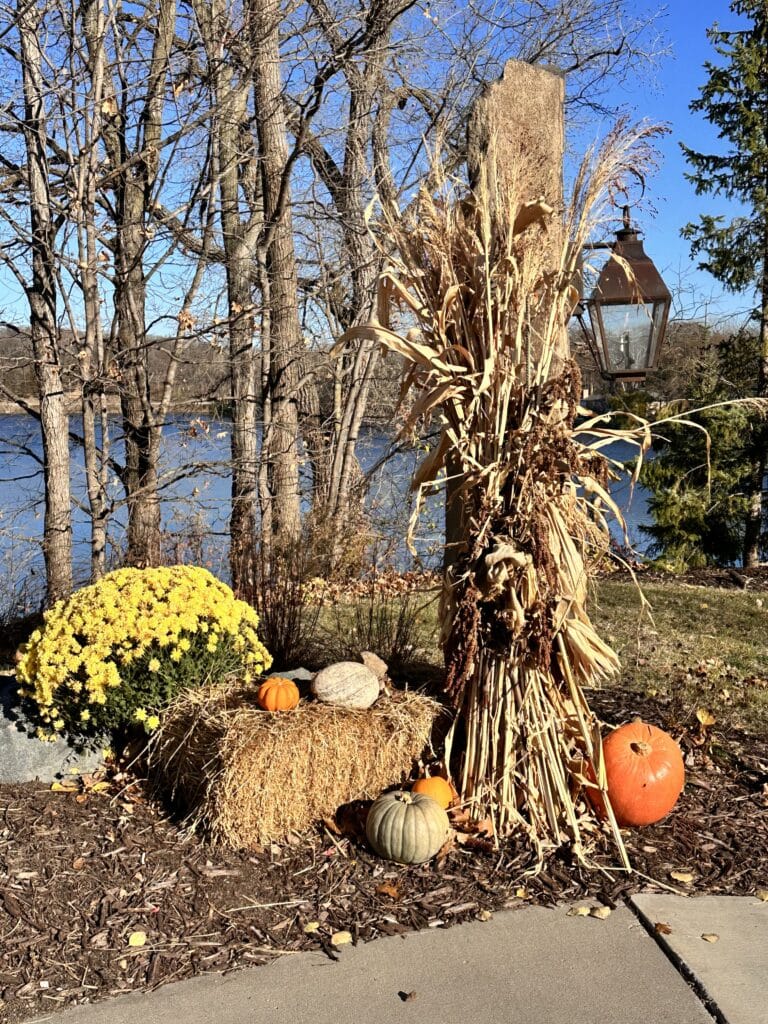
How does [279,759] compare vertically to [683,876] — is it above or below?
above

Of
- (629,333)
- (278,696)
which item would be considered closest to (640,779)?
(278,696)

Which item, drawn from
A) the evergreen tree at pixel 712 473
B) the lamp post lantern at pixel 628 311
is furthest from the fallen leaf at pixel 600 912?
the evergreen tree at pixel 712 473

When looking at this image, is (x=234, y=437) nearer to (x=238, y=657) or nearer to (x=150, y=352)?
(x=150, y=352)

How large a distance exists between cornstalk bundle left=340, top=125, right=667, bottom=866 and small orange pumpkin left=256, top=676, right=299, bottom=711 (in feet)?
2.37

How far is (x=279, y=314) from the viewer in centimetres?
983

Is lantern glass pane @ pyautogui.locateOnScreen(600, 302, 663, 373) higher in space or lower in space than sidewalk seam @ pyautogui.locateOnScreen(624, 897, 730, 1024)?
higher

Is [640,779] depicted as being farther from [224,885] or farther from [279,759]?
[224,885]

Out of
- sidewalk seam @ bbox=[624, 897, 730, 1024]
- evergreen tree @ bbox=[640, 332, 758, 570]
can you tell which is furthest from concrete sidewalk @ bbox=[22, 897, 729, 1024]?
evergreen tree @ bbox=[640, 332, 758, 570]

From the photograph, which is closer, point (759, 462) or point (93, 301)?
point (93, 301)

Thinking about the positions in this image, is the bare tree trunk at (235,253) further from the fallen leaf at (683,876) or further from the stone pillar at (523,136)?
the fallen leaf at (683,876)

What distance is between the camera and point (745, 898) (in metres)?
3.15

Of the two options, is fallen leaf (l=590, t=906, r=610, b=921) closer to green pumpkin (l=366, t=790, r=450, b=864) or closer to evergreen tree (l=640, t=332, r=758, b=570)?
green pumpkin (l=366, t=790, r=450, b=864)

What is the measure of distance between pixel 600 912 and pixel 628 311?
2.41 metres

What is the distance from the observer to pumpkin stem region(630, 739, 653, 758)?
354 cm
